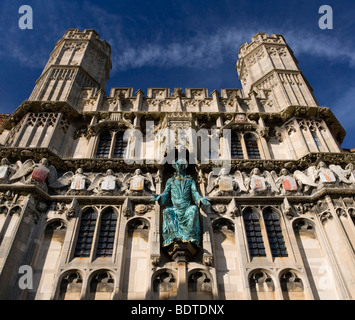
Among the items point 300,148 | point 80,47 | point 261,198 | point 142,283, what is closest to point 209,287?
point 142,283

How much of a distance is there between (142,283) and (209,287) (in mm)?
2148

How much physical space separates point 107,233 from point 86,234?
0.75m

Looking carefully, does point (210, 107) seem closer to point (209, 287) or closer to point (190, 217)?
point (190, 217)

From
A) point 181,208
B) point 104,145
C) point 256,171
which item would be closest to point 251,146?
point 256,171


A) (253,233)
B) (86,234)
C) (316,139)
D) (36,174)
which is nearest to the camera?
(86,234)

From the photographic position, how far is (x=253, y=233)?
12.1 m

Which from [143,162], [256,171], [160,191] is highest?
[143,162]

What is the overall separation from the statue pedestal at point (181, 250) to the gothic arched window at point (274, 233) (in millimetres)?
2950

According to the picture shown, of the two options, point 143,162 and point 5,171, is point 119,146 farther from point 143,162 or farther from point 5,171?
point 5,171

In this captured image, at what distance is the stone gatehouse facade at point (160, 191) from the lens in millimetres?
10641

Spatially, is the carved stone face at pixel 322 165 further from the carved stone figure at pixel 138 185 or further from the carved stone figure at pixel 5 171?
the carved stone figure at pixel 5 171

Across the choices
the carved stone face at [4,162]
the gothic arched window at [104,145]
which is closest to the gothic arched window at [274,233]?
the gothic arched window at [104,145]

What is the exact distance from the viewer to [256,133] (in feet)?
54.6

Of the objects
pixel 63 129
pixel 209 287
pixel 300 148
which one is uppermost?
pixel 63 129
